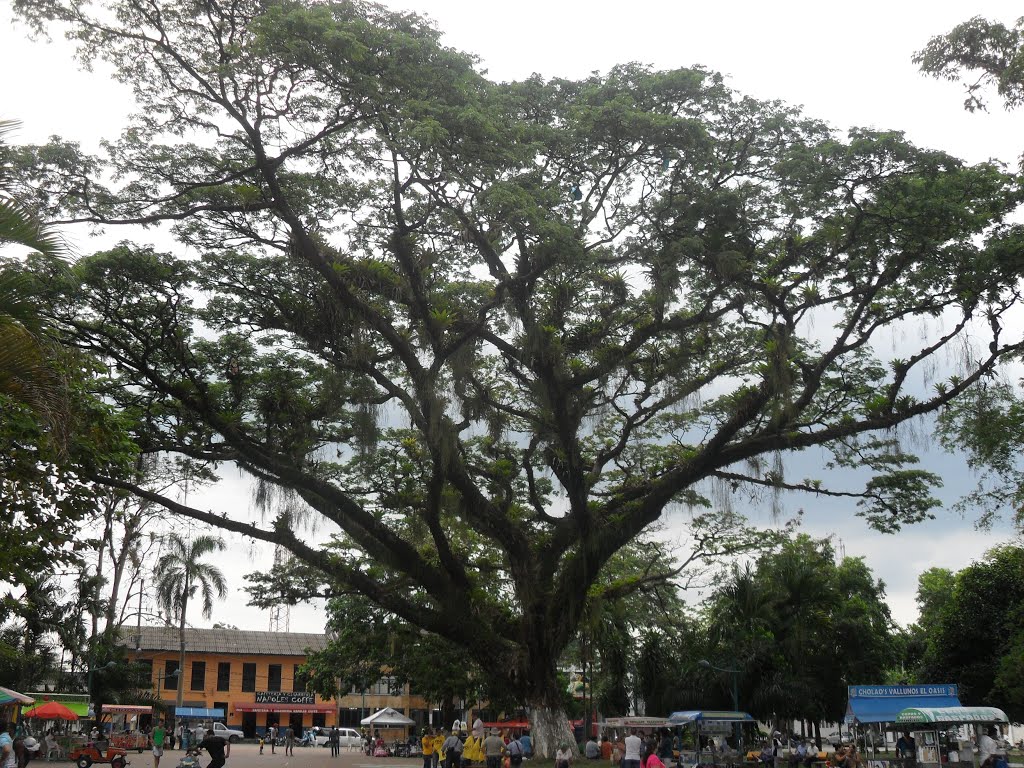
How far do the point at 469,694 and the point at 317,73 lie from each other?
24.2 metres

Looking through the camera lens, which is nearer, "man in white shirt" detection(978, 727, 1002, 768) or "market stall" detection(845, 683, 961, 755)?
"man in white shirt" detection(978, 727, 1002, 768)

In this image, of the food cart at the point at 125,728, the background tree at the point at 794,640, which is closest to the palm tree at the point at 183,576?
the food cart at the point at 125,728

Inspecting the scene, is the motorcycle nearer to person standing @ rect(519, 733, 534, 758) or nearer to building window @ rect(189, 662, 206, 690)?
person standing @ rect(519, 733, 534, 758)

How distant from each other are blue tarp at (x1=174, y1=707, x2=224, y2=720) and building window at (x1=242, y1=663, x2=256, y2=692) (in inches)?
123

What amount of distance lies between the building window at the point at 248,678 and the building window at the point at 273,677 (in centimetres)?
79

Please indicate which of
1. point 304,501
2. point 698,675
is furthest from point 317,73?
point 698,675

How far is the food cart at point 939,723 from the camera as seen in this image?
16828 mm

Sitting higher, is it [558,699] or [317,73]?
[317,73]

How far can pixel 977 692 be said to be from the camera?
27.3 metres

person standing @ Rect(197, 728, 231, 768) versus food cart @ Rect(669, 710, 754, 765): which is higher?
person standing @ Rect(197, 728, 231, 768)

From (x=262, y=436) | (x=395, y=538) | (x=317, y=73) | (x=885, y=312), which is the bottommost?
(x=395, y=538)

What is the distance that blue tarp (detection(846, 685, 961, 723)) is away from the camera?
18422 mm

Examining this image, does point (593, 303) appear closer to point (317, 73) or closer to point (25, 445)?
point (317, 73)

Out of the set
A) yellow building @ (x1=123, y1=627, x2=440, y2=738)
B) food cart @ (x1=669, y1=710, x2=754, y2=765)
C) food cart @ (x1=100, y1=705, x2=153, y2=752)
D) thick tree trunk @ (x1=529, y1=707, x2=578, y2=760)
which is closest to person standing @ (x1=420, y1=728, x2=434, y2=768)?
thick tree trunk @ (x1=529, y1=707, x2=578, y2=760)
